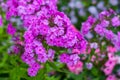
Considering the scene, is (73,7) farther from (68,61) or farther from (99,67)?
(68,61)

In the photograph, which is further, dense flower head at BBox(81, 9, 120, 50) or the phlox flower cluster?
dense flower head at BBox(81, 9, 120, 50)

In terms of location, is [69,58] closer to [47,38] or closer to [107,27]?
[47,38]

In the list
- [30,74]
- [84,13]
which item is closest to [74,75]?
[30,74]

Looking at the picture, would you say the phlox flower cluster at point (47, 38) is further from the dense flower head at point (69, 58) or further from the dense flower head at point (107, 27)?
the dense flower head at point (107, 27)

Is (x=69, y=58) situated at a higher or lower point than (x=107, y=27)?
lower

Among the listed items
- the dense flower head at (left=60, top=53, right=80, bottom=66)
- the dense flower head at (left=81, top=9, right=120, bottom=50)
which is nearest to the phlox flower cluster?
the dense flower head at (left=60, top=53, right=80, bottom=66)

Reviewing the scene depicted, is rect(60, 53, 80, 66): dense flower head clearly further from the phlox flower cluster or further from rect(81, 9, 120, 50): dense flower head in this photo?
rect(81, 9, 120, 50): dense flower head

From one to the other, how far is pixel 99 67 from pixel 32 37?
72.2 inches

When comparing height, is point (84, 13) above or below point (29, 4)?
above

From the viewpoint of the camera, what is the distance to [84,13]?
6086 mm

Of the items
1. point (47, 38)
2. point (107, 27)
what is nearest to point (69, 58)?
point (47, 38)

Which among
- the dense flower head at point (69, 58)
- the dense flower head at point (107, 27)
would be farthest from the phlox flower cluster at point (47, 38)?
the dense flower head at point (107, 27)

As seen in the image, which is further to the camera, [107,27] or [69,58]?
[107,27]

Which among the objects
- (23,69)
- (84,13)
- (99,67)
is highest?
(84,13)
